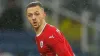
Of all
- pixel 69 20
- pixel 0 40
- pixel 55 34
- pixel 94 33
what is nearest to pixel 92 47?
pixel 94 33

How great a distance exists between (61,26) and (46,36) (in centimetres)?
223

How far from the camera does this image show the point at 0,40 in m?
4.91

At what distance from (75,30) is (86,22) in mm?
200

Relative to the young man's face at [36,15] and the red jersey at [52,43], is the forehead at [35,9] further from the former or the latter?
the red jersey at [52,43]

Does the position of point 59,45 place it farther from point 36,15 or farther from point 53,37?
point 36,15

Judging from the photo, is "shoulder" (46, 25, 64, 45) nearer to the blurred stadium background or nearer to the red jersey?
the red jersey

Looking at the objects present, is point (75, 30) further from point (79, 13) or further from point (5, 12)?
point (5, 12)

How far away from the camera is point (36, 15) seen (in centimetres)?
254

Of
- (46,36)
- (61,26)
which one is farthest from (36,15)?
(61,26)

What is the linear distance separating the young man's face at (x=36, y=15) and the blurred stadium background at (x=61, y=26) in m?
2.16

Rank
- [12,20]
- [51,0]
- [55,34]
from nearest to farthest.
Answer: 1. [55,34]
2. [51,0]
3. [12,20]

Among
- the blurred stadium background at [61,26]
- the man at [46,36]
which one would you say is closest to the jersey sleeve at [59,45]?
the man at [46,36]

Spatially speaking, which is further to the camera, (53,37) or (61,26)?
(61,26)

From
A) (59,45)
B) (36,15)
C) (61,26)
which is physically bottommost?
(61,26)
